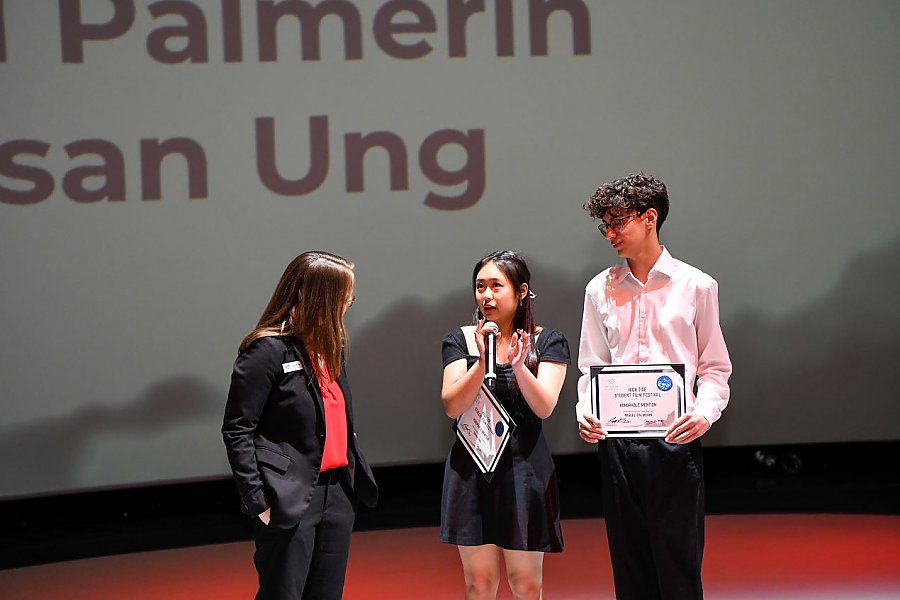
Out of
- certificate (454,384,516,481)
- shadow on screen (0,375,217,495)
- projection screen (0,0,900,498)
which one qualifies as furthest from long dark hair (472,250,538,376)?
shadow on screen (0,375,217,495)

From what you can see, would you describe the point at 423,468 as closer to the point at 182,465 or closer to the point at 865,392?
the point at 182,465

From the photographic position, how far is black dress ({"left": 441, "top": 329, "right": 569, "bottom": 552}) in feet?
9.11

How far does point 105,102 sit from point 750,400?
440cm

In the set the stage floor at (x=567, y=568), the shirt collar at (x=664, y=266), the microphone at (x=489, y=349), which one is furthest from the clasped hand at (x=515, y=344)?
the stage floor at (x=567, y=568)

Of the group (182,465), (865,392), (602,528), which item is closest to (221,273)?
(182,465)

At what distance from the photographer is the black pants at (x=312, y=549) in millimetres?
2400

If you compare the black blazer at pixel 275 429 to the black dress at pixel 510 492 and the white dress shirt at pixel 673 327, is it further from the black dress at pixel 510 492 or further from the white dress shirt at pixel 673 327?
the white dress shirt at pixel 673 327

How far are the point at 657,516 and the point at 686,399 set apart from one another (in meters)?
0.32

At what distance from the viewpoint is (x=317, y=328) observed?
249 centimetres

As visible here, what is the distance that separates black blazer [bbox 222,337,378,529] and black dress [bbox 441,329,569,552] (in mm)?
541

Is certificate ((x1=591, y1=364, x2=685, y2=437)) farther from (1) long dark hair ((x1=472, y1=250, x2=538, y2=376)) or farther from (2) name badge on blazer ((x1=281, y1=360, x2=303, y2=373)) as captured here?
(2) name badge on blazer ((x1=281, y1=360, x2=303, y2=373))

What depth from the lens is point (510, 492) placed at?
280 cm

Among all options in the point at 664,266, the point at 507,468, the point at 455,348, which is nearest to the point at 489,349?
the point at 455,348

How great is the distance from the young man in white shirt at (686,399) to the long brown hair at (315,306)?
2.30 feet
